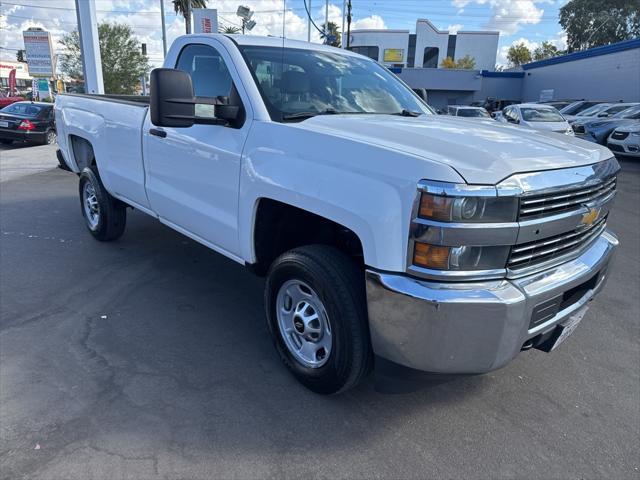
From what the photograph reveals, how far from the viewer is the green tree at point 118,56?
38719 millimetres

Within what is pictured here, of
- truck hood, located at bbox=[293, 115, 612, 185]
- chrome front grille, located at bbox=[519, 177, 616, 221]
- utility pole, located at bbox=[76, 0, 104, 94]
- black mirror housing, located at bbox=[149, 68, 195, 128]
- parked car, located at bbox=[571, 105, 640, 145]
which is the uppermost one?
utility pole, located at bbox=[76, 0, 104, 94]

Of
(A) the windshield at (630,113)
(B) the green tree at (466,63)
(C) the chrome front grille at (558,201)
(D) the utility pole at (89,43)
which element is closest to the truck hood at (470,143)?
(C) the chrome front grille at (558,201)

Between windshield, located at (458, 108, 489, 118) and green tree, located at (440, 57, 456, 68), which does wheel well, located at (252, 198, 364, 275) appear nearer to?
windshield, located at (458, 108, 489, 118)

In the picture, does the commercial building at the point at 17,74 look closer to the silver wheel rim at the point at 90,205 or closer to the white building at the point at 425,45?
the white building at the point at 425,45

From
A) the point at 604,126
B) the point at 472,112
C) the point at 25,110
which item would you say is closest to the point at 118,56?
the point at 25,110

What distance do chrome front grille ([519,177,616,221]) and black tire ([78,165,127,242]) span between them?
174 inches

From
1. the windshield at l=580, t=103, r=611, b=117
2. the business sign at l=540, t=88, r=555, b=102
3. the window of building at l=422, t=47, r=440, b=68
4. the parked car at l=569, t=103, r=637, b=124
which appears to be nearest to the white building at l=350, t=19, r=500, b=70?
the window of building at l=422, t=47, r=440, b=68

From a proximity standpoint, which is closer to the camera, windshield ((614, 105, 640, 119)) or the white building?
windshield ((614, 105, 640, 119))

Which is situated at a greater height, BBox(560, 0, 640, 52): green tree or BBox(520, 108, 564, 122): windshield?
BBox(560, 0, 640, 52): green tree

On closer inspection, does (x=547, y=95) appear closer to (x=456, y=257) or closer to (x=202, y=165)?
(x=202, y=165)

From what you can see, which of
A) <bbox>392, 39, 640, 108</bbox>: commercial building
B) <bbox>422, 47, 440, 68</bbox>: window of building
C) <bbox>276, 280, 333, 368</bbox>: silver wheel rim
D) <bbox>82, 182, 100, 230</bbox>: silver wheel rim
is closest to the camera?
<bbox>276, 280, 333, 368</bbox>: silver wheel rim

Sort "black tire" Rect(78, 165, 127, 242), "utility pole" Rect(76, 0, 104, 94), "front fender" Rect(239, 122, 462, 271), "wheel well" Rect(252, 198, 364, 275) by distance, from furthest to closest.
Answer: "utility pole" Rect(76, 0, 104, 94) → "black tire" Rect(78, 165, 127, 242) → "wheel well" Rect(252, 198, 364, 275) → "front fender" Rect(239, 122, 462, 271)

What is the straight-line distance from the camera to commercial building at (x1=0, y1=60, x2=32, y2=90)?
7292cm

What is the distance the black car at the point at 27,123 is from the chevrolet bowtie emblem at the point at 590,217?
53.1ft
